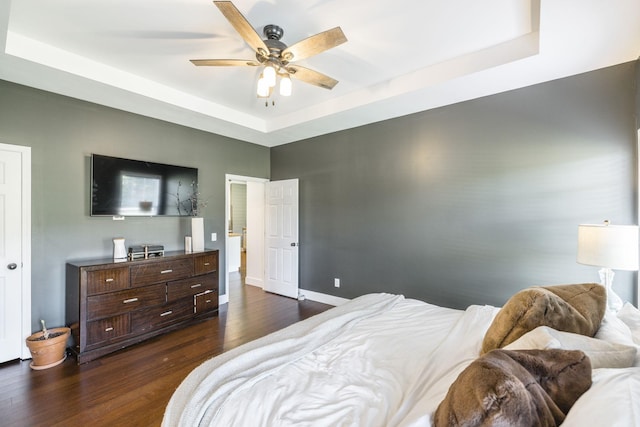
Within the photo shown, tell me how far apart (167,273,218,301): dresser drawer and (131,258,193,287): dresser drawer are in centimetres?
8

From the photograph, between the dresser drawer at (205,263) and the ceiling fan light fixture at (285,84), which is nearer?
the ceiling fan light fixture at (285,84)

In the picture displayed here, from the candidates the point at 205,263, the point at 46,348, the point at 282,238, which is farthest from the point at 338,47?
the point at 46,348

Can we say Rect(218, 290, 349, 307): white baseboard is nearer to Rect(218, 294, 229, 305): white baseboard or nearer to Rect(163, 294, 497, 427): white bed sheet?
Rect(218, 294, 229, 305): white baseboard

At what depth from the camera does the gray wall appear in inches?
111

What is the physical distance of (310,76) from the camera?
8.09 ft

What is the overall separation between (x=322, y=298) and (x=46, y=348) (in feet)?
10.5

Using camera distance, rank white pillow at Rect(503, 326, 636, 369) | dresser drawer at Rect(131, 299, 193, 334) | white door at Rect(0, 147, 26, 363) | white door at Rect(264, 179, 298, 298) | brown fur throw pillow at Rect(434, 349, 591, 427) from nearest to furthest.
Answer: brown fur throw pillow at Rect(434, 349, 591, 427) < white pillow at Rect(503, 326, 636, 369) < white door at Rect(0, 147, 26, 363) < dresser drawer at Rect(131, 299, 193, 334) < white door at Rect(264, 179, 298, 298)

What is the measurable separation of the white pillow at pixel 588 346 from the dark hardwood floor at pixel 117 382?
230cm

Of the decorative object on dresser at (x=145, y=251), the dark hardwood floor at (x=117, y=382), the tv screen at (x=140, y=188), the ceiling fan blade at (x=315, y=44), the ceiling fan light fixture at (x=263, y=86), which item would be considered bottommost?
the dark hardwood floor at (x=117, y=382)

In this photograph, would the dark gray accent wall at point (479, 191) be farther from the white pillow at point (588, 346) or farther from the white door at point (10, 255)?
the white door at point (10, 255)

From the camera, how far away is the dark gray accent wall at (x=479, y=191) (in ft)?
8.39

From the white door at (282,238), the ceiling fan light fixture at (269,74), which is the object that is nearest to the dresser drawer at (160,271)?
the white door at (282,238)

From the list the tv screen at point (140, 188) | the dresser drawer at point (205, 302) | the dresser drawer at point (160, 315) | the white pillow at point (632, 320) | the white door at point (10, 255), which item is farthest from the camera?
the dresser drawer at point (205, 302)

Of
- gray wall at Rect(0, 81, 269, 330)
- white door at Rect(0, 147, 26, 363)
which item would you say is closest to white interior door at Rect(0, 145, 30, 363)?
white door at Rect(0, 147, 26, 363)
